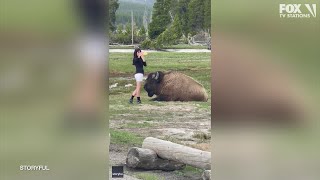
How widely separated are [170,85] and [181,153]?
74cm

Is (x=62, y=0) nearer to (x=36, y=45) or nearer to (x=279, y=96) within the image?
(x=36, y=45)

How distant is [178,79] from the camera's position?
7.89m

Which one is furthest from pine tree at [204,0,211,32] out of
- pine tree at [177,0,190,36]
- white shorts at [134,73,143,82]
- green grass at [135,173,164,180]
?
green grass at [135,173,164,180]

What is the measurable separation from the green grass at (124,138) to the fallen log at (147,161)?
0.25 feet

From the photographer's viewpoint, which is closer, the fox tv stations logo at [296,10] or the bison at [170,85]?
the fox tv stations logo at [296,10]

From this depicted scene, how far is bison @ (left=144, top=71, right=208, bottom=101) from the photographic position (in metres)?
7.86

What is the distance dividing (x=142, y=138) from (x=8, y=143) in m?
1.43

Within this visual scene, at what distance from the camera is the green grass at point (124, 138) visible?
780cm

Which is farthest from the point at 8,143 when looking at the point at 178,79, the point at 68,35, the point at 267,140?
the point at 267,140

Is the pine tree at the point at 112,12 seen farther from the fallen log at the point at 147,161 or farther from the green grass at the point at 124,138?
the fallen log at the point at 147,161

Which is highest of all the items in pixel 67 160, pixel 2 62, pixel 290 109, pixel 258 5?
pixel 258 5

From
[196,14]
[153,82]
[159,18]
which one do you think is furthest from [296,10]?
[153,82]

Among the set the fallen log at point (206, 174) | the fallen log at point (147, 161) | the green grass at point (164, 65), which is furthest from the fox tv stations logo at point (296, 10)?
the fallen log at point (147, 161)

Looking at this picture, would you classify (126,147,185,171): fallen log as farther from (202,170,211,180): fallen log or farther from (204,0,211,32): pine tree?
(204,0,211,32): pine tree
